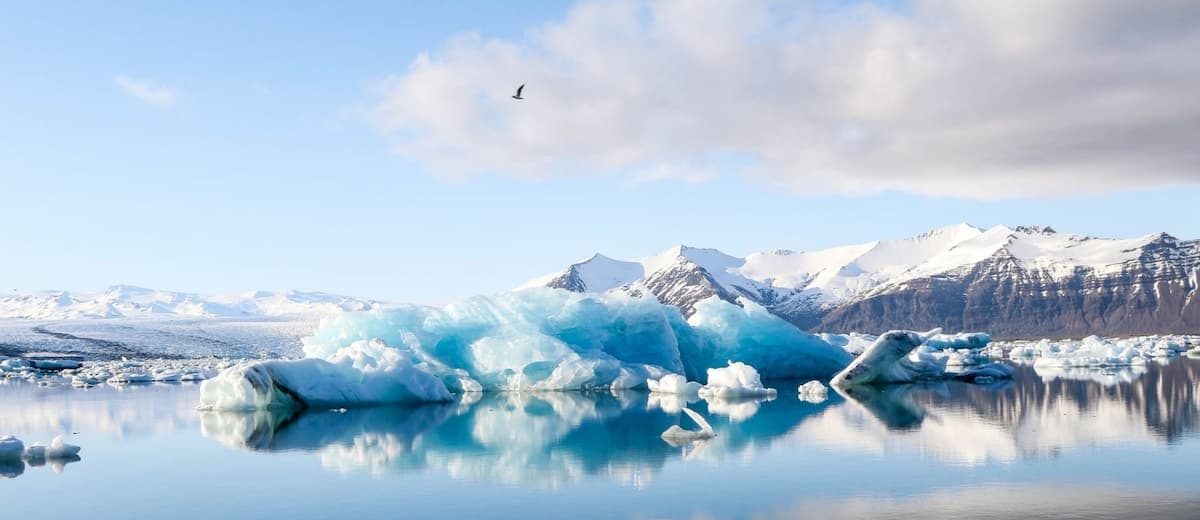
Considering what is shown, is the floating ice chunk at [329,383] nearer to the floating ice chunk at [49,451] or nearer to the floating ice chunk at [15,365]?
the floating ice chunk at [49,451]

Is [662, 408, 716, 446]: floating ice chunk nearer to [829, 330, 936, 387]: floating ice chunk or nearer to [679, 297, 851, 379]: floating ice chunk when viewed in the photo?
[829, 330, 936, 387]: floating ice chunk

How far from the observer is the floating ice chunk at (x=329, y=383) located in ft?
83.8

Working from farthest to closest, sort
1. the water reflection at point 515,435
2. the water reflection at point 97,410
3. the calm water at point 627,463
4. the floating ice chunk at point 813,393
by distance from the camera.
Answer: the floating ice chunk at point 813,393 → the water reflection at point 97,410 → the water reflection at point 515,435 → the calm water at point 627,463

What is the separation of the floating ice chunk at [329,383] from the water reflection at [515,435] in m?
0.76

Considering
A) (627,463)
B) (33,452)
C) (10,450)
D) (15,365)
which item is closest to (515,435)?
(627,463)

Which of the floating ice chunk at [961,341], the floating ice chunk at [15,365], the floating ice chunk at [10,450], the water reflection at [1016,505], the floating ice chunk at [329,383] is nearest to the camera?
the water reflection at [1016,505]

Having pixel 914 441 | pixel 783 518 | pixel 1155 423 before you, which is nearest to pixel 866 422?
pixel 914 441

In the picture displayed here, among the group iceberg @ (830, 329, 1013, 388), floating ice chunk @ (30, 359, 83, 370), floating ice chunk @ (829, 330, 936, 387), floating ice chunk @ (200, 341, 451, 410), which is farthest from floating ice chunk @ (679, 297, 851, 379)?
floating ice chunk @ (30, 359, 83, 370)

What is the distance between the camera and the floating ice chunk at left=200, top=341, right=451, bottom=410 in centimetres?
2555

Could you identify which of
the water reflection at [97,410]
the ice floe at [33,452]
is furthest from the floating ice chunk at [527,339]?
the ice floe at [33,452]

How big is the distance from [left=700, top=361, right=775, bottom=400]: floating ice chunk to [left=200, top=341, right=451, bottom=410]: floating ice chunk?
290 inches

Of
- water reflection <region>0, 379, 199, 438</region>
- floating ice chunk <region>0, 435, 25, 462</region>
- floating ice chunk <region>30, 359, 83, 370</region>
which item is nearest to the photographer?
floating ice chunk <region>0, 435, 25, 462</region>

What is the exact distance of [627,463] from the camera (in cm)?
1458

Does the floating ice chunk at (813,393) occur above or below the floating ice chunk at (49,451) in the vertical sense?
above
